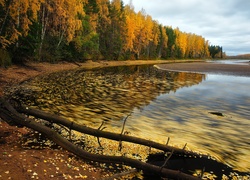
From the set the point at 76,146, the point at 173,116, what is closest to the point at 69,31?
the point at 173,116

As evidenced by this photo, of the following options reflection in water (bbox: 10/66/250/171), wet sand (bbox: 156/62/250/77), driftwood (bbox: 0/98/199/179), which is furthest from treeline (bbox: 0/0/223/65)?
wet sand (bbox: 156/62/250/77)

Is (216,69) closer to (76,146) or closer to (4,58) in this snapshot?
(4,58)

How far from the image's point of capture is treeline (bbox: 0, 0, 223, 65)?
24.9 metres

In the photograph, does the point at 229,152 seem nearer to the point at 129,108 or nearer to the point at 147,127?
the point at 147,127

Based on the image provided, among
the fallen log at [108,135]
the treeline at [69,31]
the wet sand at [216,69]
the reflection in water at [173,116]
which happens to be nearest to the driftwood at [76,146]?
the fallen log at [108,135]

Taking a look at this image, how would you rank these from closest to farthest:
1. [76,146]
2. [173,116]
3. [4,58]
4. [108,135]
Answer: [76,146], [108,135], [173,116], [4,58]

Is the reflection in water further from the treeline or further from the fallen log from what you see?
the treeline

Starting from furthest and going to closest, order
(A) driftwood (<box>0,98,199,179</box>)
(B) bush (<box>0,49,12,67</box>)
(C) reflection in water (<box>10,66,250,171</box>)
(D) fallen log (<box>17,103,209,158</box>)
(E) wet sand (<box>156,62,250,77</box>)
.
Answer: (E) wet sand (<box>156,62,250,77</box>), (B) bush (<box>0,49,12,67</box>), (C) reflection in water (<box>10,66,250,171</box>), (D) fallen log (<box>17,103,209,158</box>), (A) driftwood (<box>0,98,199,179</box>)

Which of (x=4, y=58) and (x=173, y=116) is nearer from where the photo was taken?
(x=173, y=116)

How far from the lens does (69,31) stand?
39.7 meters

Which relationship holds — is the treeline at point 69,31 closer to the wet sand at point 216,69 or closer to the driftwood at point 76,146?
the driftwood at point 76,146

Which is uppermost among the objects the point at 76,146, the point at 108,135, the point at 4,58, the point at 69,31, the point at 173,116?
the point at 69,31

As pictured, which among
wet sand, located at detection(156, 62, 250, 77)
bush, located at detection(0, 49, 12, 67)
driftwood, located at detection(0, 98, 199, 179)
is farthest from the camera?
wet sand, located at detection(156, 62, 250, 77)

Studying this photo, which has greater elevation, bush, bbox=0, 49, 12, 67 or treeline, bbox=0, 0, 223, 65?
treeline, bbox=0, 0, 223, 65
